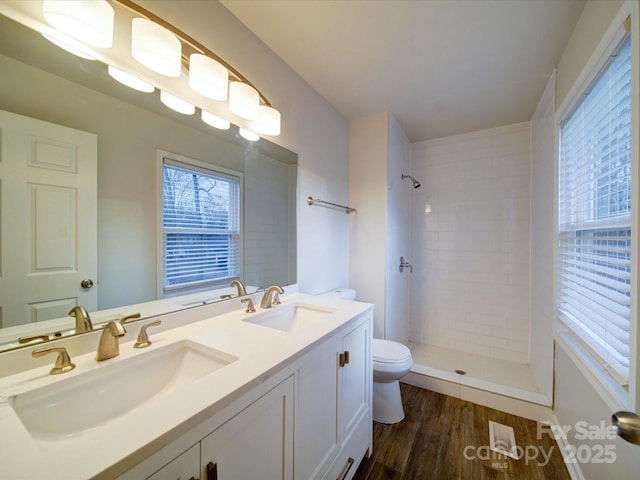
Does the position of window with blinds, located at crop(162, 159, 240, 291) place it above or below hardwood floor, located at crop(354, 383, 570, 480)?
above

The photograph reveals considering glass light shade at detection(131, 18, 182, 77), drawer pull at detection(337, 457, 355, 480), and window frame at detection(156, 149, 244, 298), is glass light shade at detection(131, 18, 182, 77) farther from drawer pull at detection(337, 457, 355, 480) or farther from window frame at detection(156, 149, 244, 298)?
drawer pull at detection(337, 457, 355, 480)

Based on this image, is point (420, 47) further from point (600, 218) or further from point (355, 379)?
point (355, 379)

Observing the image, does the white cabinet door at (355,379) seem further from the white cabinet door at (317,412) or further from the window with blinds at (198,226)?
the window with blinds at (198,226)

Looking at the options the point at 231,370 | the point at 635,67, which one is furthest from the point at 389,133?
the point at 231,370

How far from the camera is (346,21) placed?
1410mm

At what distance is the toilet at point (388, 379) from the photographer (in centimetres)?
173

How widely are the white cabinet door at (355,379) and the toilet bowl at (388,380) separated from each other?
0.28m

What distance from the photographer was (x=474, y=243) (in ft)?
9.09

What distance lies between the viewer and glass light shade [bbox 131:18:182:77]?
956mm

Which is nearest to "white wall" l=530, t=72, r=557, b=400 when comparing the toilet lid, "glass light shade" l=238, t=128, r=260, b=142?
the toilet lid

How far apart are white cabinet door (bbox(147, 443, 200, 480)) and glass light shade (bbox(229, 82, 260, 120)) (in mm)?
1351

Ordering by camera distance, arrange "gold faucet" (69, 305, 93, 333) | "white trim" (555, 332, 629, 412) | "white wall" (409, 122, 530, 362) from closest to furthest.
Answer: "gold faucet" (69, 305, 93, 333) < "white trim" (555, 332, 629, 412) < "white wall" (409, 122, 530, 362)

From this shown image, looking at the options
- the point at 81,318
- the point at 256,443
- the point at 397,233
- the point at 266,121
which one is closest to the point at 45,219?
the point at 81,318

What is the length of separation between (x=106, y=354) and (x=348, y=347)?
0.92 m
